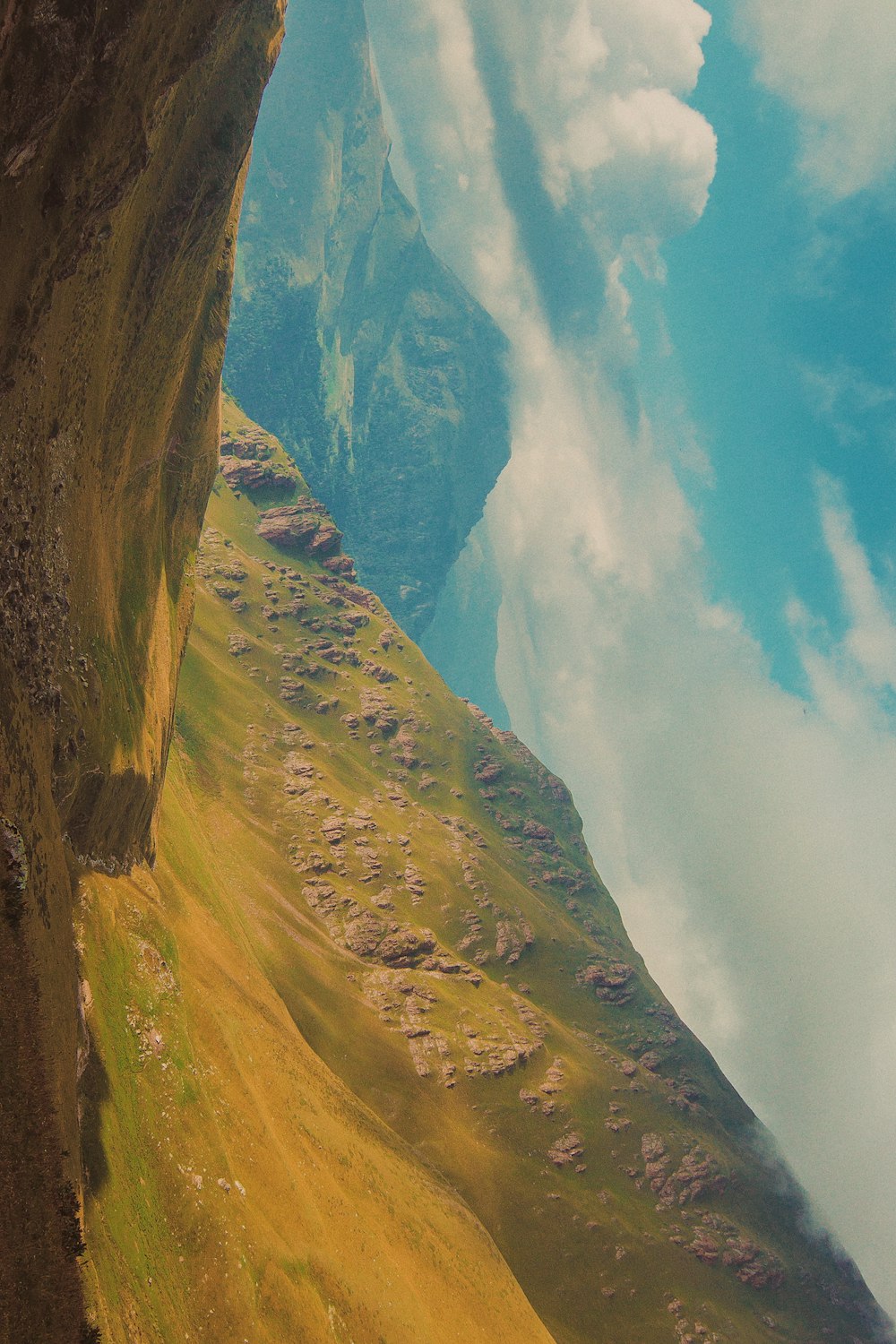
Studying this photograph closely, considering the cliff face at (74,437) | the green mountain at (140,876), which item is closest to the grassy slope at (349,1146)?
the green mountain at (140,876)

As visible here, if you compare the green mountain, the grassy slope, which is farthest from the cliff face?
the grassy slope

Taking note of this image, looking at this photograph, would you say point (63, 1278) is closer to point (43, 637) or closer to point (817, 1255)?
point (43, 637)

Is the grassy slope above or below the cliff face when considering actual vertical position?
below

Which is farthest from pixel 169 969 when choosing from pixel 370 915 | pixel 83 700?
pixel 370 915

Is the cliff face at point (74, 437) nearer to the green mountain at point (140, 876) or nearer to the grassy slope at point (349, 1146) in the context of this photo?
the green mountain at point (140, 876)

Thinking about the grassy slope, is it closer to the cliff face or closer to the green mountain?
the green mountain

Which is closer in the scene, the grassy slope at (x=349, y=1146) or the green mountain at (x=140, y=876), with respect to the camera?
the green mountain at (x=140, y=876)

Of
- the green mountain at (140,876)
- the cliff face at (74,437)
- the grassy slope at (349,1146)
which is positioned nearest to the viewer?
the cliff face at (74,437)

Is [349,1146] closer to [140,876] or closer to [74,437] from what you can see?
[140,876]

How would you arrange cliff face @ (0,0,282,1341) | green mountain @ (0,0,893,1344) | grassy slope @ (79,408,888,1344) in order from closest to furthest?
cliff face @ (0,0,282,1341)
green mountain @ (0,0,893,1344)
grassy slope @ (79,408,888,1344)
